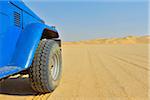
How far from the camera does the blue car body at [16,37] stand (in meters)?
4.13

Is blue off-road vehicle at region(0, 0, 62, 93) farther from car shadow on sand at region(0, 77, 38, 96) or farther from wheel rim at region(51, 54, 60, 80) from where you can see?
car shadow on sand at region(0, 77, 38, 96)

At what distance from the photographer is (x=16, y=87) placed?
5.98m

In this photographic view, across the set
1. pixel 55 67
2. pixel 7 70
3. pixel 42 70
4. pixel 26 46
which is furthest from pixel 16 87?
pixel 7 70

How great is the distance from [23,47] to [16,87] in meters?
1.60

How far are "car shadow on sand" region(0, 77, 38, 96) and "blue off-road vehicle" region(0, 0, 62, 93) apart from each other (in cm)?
46

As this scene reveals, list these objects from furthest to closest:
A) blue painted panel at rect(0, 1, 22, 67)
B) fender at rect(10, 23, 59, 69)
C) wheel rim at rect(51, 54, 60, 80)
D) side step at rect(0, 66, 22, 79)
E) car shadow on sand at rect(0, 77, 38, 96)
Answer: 1. wheel rim at rect(51, 54, 60, 80)
2. car shadow on sand at rect(0, 77, 38, 96)
3. fender at rect(10, 23, 59, 69)
4. blue painted panel at rect(0, 1, 22, 67)
5. side step at rect(0, 66, 22, 79)

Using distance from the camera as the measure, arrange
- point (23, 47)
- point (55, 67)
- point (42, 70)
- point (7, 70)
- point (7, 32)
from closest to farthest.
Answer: point (7, 70)
point (7, 32)
point (23, 47)
point (42, 70)
point (55, 67)

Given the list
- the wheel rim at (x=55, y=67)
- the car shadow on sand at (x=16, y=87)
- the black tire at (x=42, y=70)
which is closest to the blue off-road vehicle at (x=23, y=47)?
the black tire at (x=42, y=70)

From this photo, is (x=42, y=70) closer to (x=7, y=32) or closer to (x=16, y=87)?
(x=7, y=32)

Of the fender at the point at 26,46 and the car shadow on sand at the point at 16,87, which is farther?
the car shadow on sand at the point at 16,87

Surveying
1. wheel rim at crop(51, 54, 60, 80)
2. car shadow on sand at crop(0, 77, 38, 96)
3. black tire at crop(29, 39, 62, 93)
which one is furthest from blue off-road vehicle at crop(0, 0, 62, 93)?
car shadow on sand at crop(0, 77, 38, 96)

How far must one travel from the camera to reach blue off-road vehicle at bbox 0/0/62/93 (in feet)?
13.7

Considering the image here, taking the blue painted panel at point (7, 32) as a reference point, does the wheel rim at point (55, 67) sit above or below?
below

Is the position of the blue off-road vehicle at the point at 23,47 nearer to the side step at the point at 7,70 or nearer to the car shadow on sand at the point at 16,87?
the side step at the point at 7,70
